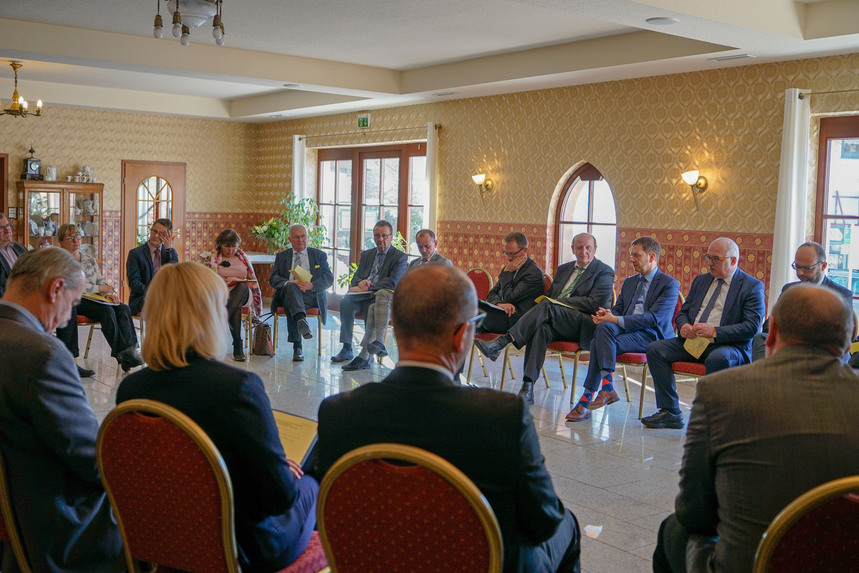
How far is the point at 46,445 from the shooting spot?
2359 mm

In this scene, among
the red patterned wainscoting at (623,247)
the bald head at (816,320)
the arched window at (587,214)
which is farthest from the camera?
the arched window at (587,214)

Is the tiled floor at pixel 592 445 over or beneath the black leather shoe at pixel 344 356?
beneath

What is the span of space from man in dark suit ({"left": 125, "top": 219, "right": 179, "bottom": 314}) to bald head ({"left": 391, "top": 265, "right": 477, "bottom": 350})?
6.04m

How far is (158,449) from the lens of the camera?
6.80 feet

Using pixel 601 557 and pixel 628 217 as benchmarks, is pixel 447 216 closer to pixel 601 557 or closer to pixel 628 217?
pixel 628 217

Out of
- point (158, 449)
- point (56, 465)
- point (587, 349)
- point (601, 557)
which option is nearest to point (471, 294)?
point (158, 449)

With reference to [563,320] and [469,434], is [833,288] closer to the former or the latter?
[563,320]

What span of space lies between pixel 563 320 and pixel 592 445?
1.30m

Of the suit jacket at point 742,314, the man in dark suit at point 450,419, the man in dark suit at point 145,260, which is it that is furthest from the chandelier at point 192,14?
the man in dark suit at point 450,419

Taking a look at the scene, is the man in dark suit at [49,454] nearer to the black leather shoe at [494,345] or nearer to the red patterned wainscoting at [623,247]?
the black leather shoe at [494,345]

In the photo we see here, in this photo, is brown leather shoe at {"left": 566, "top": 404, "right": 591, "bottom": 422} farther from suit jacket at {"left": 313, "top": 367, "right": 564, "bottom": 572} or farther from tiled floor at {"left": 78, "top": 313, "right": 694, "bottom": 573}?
suit jacket at {"left": 313, "top": 367, "right": 564, "bottom": 572}

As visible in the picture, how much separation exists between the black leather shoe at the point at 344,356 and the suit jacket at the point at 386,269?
640 mm

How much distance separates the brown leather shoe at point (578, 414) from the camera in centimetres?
584

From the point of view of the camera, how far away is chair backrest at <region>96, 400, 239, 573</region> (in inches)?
80.3
